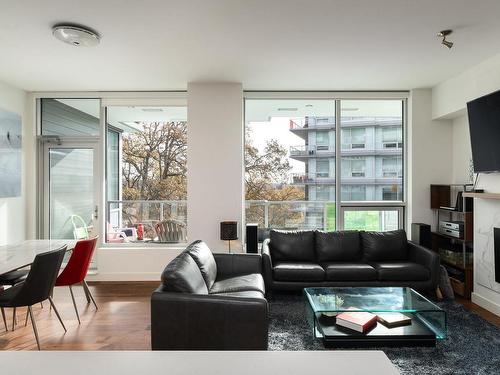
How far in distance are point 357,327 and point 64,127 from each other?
494cm

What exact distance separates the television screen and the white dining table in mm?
4570

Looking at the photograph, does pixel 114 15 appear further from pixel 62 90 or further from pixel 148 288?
pixel 148 288

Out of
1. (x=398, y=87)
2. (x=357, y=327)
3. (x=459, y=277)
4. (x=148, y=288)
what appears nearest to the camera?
(x=357, y=327)

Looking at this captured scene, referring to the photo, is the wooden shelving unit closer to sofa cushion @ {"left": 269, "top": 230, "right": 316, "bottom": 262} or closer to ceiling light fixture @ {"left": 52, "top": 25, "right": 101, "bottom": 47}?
sofa cushion @ {"left": 269, "top": 230, "right": 316, "bottom": 262}

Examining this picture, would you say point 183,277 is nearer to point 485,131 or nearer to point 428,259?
point 428,259

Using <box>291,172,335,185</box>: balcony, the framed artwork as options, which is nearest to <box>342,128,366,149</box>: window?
<box>291,172,335,185</box>: balcony

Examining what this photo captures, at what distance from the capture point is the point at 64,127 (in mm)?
5238

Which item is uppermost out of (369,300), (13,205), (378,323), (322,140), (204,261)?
(322,140)

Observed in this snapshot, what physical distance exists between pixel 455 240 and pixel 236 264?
2969 millimetres

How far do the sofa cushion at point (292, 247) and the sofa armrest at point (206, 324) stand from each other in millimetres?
2152

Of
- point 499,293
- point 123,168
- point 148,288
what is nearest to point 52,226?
point 123,168

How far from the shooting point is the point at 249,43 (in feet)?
11.2

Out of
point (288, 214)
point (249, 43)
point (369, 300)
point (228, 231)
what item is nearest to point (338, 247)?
point (288, 214)

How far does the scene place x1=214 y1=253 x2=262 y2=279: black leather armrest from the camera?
3.82m
